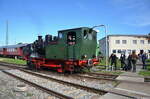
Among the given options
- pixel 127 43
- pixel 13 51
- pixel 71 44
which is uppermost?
pixel 127 43

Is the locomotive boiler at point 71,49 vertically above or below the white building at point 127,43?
below

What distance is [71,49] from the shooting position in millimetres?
11680

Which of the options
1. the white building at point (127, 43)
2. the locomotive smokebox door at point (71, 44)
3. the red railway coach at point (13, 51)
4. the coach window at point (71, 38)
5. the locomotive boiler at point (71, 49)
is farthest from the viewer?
the white building at point (127, 43)

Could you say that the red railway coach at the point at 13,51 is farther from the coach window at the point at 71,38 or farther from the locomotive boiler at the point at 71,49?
the coach window at the point at 71,38

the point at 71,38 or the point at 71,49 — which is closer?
the point at 71,49

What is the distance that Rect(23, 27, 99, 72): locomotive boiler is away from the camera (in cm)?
1141

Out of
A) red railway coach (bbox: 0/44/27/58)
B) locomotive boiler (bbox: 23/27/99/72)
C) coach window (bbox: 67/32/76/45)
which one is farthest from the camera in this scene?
red railway coach (bbox: 0/44/27/58)

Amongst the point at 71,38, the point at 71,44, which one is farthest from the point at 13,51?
the point at 71,44

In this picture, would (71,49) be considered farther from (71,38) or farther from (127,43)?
(127,43)

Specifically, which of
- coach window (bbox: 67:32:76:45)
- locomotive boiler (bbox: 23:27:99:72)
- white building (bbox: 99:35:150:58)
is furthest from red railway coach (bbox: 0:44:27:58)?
coach window (bbox: 67:32:76:45)

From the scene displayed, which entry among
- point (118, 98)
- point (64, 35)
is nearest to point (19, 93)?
point (118, 98)

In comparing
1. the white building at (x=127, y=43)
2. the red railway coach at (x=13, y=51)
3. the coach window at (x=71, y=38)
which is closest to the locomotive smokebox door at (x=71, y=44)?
the coach window at (x=71, y=38)

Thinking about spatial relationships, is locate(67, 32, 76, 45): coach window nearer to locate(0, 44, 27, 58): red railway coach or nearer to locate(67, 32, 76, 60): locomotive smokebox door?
locate(67, 32, 76, 60): locomotive smokebox door

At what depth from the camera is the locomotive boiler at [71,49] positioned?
11.4 metres
